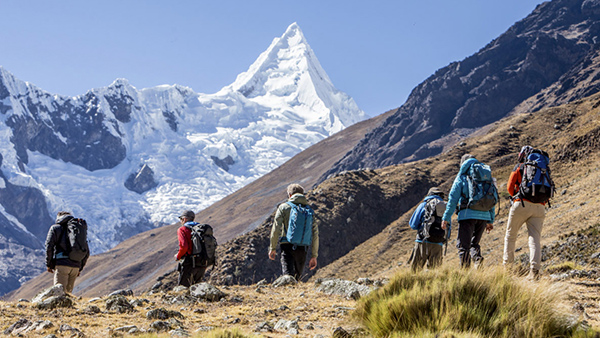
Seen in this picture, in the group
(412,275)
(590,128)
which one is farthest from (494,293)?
(590,128)

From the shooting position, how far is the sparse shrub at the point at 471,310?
14.6 ft

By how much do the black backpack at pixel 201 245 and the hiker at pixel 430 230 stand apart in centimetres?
339

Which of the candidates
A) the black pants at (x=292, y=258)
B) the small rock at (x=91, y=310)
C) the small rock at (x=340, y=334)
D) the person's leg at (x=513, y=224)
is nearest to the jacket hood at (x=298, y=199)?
the black pants at (x=292, y=258)

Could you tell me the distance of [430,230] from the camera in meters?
8.08

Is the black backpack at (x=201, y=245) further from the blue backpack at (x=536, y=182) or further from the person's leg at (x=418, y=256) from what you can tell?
the blue backpack at (x=536, y=182)

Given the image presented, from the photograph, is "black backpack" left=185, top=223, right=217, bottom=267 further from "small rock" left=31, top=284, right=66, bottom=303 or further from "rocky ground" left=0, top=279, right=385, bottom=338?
"small rock" left=31, top=284, right=66, bottom=303

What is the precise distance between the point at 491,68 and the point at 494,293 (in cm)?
12094

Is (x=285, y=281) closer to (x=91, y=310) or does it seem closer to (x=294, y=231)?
(x=294, y=231)

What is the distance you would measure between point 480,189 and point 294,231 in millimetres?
3171

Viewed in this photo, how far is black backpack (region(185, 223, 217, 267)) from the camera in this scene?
358 inches

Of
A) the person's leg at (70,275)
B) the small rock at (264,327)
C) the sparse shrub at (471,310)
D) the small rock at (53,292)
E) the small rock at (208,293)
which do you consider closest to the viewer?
the sparse shrub at (471,310)

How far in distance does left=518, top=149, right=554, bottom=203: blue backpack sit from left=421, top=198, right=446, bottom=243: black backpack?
1168 millimetres

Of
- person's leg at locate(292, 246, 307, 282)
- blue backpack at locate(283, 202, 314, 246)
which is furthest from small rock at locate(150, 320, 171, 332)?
person's leg at locate(292, 246, 307, 282)

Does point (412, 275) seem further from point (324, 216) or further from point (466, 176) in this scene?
point (324, 216)
